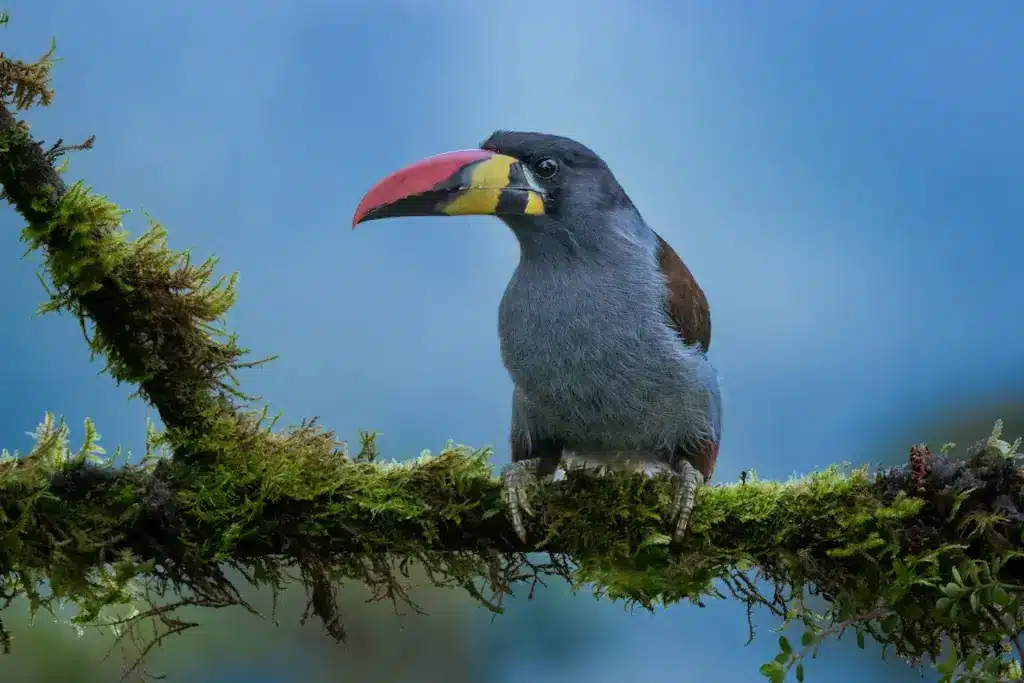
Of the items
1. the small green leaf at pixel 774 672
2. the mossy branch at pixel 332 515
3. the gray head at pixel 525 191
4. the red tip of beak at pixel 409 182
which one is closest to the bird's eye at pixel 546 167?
the gray head at pixel 525 191

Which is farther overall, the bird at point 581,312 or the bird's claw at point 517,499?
the bird at point 581,312

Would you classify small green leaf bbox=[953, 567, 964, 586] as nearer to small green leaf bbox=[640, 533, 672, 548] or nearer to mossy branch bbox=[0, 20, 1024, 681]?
mossy branch bbox=[0, 20, 1024, 681]

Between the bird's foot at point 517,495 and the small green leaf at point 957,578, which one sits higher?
the small green leaf at point 957,578

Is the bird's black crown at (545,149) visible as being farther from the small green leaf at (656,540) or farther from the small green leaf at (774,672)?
the small green leaf at (774,672)

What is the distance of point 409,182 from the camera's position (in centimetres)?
332

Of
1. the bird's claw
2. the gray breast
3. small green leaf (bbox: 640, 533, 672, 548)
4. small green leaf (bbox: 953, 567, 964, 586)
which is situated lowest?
the bird's claw

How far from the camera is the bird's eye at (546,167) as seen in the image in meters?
3.43

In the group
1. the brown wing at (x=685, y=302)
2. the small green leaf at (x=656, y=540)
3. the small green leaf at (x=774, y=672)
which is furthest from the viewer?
the brown wing at (x=685, y=302)

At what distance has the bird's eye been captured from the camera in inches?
135

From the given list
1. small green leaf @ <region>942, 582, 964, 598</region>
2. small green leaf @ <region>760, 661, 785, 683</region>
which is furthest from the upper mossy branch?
small green leaf @ <region>942, 582, 964, 598</region>

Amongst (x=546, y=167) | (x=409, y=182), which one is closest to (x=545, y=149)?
(x=546, y=167)

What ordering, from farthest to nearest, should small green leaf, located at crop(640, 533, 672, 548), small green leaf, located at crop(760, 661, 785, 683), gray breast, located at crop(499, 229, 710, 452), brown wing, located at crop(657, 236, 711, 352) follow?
brown wing, located at crop(657, 236, 711, 352) < gray breast, located at crop(499, 229, 710, 452) < small green leaf, located at crop(640, 533, 672, 548) < small green leaf, located at crop(760, 661, 785, 683)

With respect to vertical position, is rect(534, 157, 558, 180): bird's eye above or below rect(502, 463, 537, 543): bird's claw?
above

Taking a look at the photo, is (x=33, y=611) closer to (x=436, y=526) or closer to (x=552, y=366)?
(x=436, y=526)
